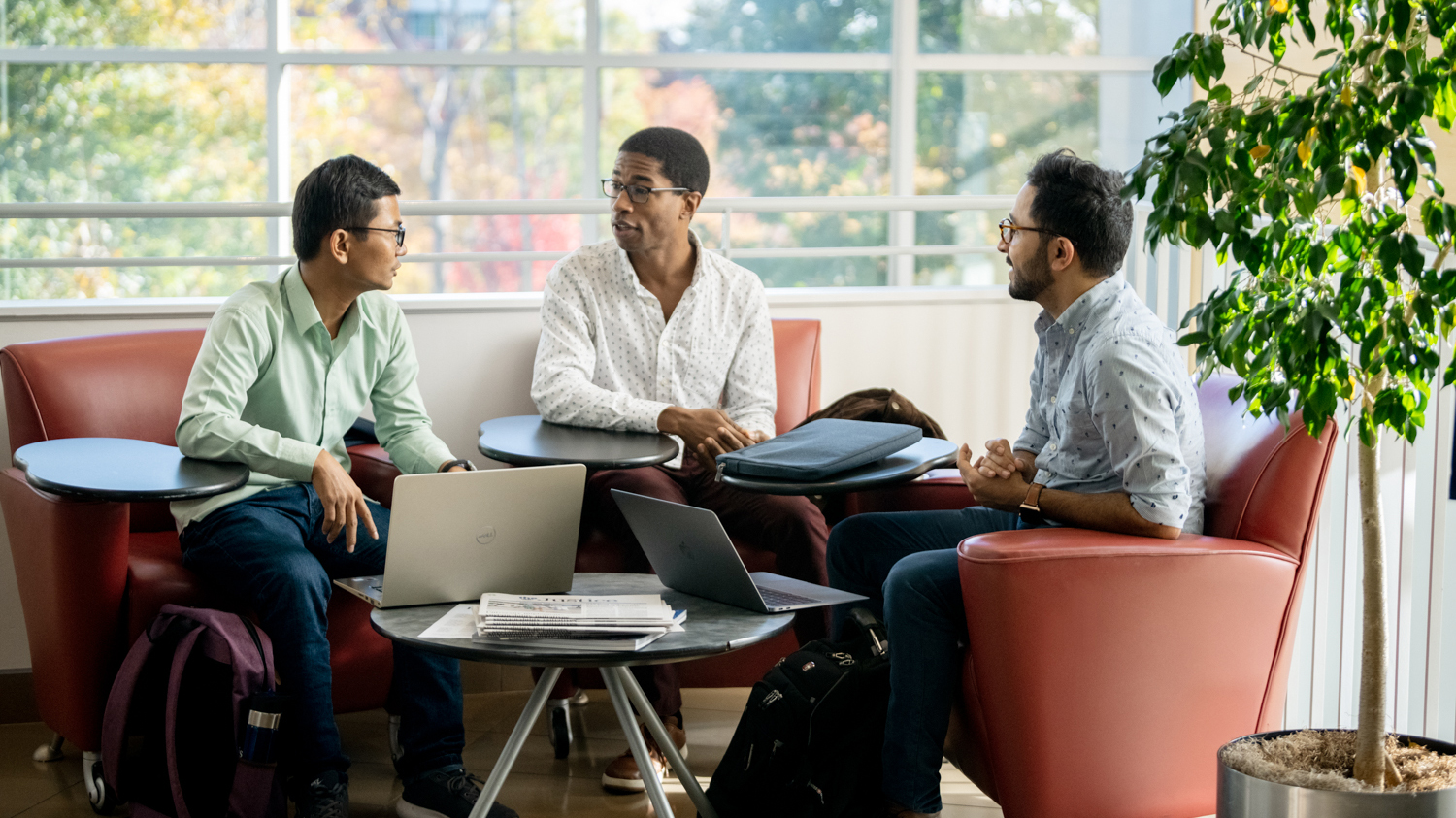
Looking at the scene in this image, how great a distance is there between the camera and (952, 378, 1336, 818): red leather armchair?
1742 mm

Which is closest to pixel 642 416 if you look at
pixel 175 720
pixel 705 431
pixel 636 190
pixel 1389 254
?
pixel 705 431

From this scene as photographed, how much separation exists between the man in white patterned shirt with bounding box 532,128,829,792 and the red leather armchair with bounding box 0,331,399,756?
0.44m

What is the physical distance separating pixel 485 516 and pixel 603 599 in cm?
21

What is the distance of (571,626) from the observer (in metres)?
1.60

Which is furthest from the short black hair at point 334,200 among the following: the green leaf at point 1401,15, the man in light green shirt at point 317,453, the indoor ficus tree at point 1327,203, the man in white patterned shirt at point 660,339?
the green leaf at point 1401,15

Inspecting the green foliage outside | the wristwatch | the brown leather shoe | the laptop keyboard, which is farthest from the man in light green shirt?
the green foliage outside

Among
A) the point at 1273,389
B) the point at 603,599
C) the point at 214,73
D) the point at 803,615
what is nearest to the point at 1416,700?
the point at 803,615

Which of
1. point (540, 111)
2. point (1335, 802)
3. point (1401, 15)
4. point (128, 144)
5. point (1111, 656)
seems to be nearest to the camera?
point (1401, 15)

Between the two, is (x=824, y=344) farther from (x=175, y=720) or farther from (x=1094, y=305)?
(x=175, y=720)

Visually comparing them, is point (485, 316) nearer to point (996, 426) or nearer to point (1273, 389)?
point (996, 426)

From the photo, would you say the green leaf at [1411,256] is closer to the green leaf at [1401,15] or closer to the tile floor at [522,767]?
the green leaf at [1401,15]

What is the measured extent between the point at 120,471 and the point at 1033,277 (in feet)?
4.97

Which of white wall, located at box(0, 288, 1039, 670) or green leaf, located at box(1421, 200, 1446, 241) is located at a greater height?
green leaf, located at box(1421, 200, 1446, 241)

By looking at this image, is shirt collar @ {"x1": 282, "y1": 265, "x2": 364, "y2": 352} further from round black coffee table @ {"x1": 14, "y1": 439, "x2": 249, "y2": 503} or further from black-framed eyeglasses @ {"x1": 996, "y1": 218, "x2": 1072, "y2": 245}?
black-framed eyeglasses @ {"x1": 996, "y1": 218, "x2": 1072, "y2": 245}
